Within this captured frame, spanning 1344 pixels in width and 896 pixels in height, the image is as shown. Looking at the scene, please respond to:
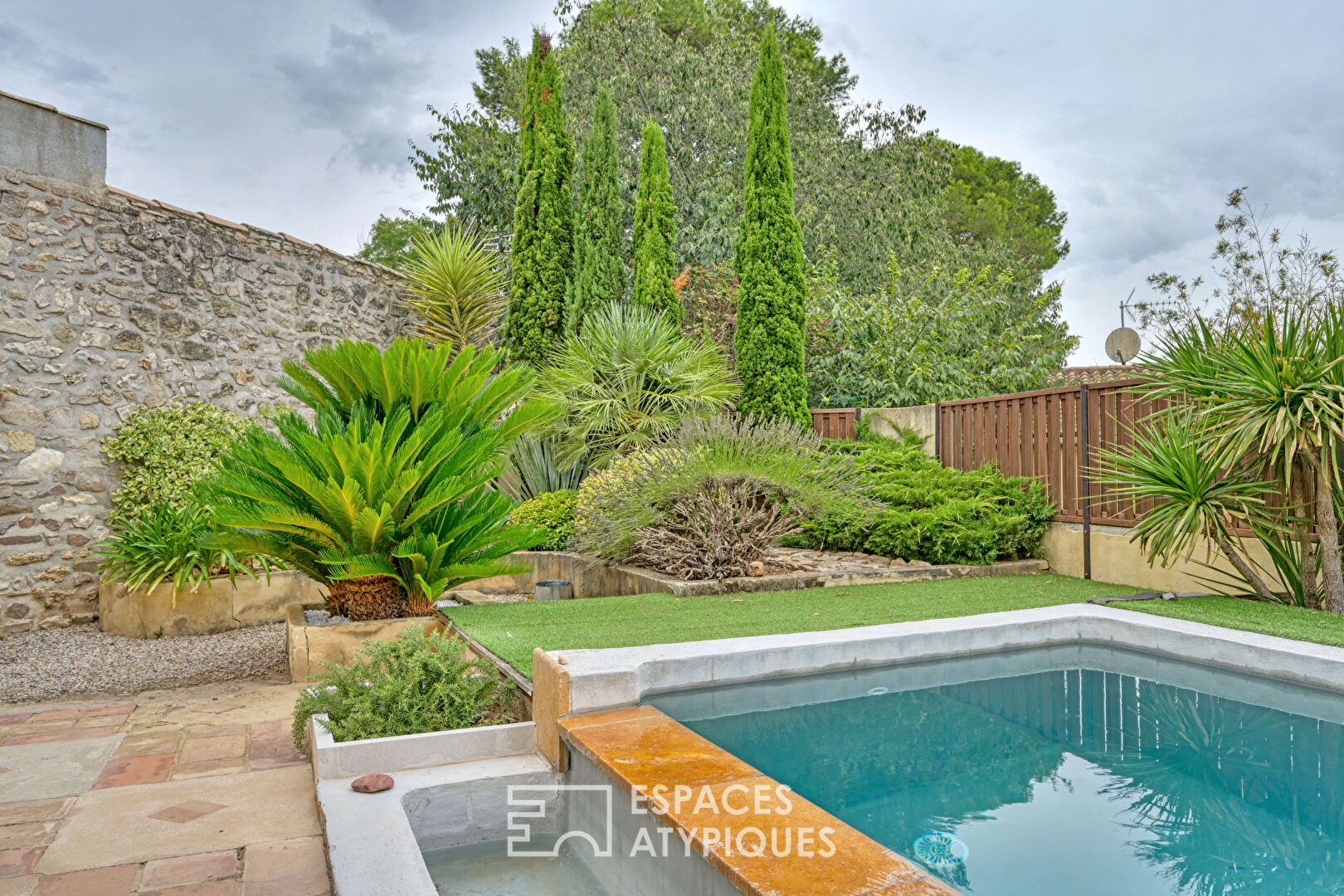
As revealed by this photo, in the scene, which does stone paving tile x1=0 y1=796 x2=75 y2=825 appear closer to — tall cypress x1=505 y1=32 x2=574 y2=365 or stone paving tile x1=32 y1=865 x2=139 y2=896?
stone paving tile x1=32 y1=865 x2=139 y2=896

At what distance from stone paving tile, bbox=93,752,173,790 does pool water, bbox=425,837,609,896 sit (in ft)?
3.93

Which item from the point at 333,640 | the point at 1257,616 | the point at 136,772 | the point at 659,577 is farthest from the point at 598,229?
the point at 136,772

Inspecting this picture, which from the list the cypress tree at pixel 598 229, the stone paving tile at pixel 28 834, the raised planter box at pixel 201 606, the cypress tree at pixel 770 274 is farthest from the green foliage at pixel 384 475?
the cypress tree at pixel 598 229

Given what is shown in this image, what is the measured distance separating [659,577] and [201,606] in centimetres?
321

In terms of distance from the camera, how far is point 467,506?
15.2 ft

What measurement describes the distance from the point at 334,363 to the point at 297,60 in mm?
7276

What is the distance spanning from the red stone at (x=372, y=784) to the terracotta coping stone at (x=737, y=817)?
56 centimetres

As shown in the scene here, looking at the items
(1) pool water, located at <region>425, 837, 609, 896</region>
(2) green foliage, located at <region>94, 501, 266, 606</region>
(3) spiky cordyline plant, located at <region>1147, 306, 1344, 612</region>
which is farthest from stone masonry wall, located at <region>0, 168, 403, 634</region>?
(3) spiky cordyline plant, located at <region>1147, 306, 1344, 612</region>

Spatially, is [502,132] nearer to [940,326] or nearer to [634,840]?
[940,326]

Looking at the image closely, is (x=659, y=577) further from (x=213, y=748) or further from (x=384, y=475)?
(x=213, y=748)

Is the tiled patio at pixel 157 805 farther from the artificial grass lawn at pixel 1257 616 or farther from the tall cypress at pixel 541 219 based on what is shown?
the tall cypress at pixel 541 219

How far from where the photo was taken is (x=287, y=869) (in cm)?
218

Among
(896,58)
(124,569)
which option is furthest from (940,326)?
(124,569)

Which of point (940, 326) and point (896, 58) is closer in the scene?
point (940, 326)
